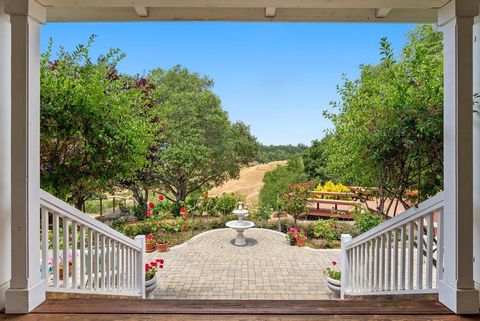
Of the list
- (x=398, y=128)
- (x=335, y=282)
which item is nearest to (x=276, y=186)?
(x=335, y=282)

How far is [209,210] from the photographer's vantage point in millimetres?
9352

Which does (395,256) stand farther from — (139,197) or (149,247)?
(139,197)

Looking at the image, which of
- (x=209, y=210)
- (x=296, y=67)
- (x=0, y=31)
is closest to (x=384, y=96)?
(x=0, y=31)

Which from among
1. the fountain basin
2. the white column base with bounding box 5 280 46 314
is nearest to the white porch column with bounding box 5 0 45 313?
the white column base with bounding box 5 280 46 314

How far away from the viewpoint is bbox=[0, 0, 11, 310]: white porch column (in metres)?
1.73

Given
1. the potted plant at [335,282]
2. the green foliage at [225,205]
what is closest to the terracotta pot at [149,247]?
the green foliage at [225,205]

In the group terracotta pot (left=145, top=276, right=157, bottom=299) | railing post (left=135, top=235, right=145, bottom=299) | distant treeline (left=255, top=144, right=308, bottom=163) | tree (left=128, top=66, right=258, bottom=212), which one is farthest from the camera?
distant treeline (left=255, top=144, right=308, bottom=163)

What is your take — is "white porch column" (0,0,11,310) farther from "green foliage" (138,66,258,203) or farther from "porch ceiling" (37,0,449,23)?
"green foliage" (138,66,258,203)

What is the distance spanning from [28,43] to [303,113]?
1381 cm

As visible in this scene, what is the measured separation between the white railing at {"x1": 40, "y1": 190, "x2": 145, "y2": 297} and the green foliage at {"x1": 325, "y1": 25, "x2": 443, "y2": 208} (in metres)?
2.46

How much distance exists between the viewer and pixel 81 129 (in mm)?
2316

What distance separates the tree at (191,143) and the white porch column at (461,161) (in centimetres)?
737

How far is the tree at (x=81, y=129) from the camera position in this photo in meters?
2.23

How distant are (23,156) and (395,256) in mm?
2825
